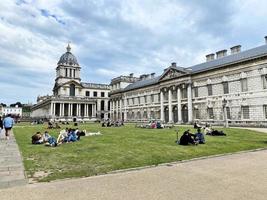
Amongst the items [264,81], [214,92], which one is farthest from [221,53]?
[264,81]

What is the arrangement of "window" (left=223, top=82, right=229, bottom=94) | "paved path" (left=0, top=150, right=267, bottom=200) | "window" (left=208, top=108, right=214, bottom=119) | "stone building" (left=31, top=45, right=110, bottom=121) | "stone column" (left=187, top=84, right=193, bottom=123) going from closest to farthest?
"paved path" (left=0, top=150, right=267, bottom=200) → "window" (left=223, top=82, right=229, bottom=94) → "window" (left=208, top=108, right=214, bottom=119) → "stone column" (left=187, top=84, right=193, bottom=123) → "stone building" (left=31, top=45, right=110, bottom=121)

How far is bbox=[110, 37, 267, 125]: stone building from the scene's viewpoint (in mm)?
38562

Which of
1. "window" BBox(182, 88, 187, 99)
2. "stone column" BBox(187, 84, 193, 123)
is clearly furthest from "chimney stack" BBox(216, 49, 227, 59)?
"window" BBox(182, 88, 187, 99)

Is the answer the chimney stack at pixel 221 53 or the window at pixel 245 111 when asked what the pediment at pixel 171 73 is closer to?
the chimney stack at pixel 221 53

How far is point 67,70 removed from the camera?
10638 cm

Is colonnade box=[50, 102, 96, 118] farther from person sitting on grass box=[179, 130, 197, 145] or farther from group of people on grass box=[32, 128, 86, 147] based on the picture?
person sitting on grass box=[179, 130, 197, 145]

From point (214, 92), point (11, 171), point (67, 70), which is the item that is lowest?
point (11, 171)

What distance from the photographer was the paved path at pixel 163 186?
6324 mm

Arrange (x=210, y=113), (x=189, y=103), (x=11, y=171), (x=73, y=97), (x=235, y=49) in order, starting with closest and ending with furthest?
(x=11, y=171)
(x=210, y=113)
(x=235, y=49)
(x=189, y=103)
(x=73, y=97)

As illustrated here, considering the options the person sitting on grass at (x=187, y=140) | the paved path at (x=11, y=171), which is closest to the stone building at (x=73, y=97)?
the person sitting on grass at (x=187, y=140)

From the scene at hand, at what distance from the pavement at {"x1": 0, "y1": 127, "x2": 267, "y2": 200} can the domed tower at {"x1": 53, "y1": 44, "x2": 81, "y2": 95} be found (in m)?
98.7

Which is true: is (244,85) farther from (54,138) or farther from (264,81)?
(54,138)

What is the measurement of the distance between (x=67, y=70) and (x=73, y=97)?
1543cm

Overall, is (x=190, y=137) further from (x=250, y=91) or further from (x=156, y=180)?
(x=250, y=91)
